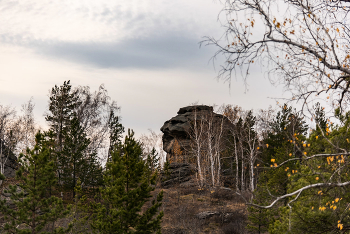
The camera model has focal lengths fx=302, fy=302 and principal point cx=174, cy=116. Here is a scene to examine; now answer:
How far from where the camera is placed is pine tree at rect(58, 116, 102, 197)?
82.4ft

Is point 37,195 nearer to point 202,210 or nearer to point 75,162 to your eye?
point 75,162

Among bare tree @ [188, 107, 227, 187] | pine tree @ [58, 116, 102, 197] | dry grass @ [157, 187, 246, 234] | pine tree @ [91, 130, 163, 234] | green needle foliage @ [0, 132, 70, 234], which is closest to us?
green needle foliage @ [0, 132, 70, 234]

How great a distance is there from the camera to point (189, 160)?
121 feet

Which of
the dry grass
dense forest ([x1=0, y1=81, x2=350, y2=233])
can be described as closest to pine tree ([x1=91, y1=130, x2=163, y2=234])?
dense forest ([x1=0, y1=81, x2=350, y2=233])

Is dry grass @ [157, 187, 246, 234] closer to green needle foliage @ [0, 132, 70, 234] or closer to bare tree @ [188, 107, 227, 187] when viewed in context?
bare tree @ [188, 107, 227, 187]

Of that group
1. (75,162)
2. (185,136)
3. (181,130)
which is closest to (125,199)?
(75,162)

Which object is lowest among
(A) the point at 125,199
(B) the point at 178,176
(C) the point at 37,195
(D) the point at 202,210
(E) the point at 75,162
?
(D) the point at 202,210

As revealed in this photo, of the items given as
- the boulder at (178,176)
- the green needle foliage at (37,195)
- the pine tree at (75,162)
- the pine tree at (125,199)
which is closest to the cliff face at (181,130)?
the boulder at (178,176)

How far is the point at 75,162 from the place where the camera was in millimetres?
25672

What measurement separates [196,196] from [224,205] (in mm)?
3711

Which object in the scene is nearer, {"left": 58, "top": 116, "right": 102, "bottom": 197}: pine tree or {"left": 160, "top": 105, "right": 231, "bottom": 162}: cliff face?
{"left": 58, "top": 116, "right": 102, "bottom": 197}: pine tree

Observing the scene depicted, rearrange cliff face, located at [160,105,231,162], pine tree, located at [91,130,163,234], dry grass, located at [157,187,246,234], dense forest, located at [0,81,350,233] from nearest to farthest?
dense forest, located at [0,81,350,233], pine tree, located at [91,130,163,234], dry grass, located at [157,187,246,234], cliff face, located at [160,105,231,162]

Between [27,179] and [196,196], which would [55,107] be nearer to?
[196,196]

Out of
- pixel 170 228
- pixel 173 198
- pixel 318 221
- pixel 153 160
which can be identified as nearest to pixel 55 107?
pixel 153 160
